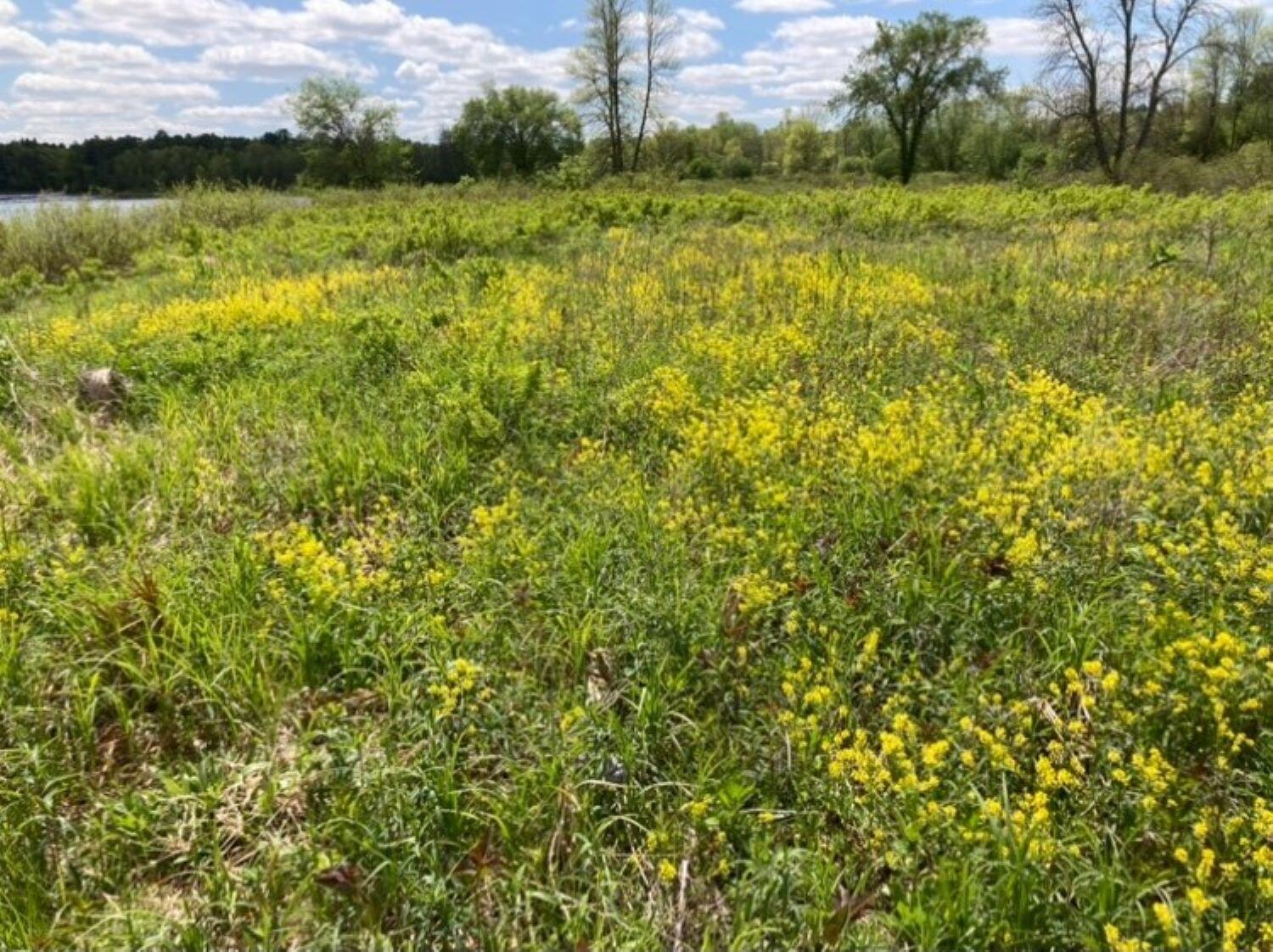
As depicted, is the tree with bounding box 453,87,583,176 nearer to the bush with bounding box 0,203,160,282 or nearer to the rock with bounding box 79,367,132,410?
the bush with bounding box 0,203,160,282

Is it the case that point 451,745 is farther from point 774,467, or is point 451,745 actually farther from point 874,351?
point 874,351

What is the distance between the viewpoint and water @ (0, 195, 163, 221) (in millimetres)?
15430

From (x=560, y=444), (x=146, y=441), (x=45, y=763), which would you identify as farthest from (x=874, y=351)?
(x=45, y=763)

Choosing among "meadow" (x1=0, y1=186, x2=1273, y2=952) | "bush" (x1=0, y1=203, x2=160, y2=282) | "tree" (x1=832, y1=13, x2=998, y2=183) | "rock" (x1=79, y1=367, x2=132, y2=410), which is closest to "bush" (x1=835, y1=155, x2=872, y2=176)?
"tree" (x1=832, y1=13, x2=998, y2=183)

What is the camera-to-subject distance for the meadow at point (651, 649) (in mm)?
2100

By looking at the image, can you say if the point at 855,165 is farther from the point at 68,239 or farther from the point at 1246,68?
the point at 68,239

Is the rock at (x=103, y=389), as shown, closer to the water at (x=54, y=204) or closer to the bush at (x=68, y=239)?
the bush at (x=68, y=239)

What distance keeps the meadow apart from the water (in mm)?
12888

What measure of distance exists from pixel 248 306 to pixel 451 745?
6641 millimetres

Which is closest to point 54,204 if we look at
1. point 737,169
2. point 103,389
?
point 103,389

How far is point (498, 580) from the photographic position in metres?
3.33

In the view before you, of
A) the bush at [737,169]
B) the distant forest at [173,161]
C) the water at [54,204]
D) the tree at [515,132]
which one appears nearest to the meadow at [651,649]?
the water at [54,204]

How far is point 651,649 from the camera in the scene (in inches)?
115

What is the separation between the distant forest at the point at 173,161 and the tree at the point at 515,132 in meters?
2.57
